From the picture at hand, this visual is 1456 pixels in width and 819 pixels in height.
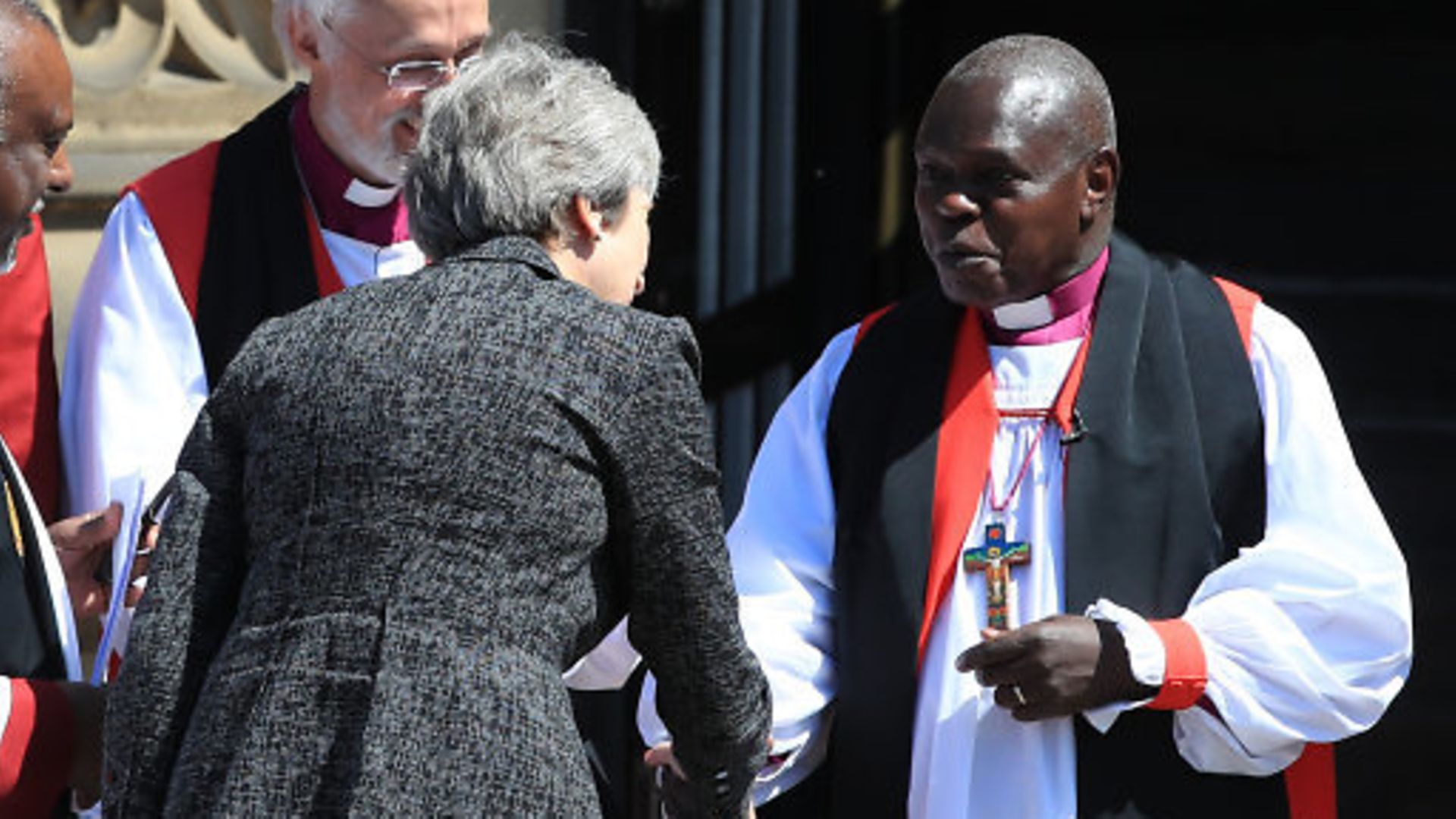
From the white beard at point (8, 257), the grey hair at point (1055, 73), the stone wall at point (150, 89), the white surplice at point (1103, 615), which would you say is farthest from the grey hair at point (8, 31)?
the stone wall at point (150, 89)

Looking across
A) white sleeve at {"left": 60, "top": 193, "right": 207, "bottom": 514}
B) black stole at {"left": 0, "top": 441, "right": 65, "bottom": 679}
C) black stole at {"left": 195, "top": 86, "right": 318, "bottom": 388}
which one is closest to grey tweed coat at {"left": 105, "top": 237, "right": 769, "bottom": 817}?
black stole at {"left": 0, "top": 441, "right": 65, "bottom": 679}

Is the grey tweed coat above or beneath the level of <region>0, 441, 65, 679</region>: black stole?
above

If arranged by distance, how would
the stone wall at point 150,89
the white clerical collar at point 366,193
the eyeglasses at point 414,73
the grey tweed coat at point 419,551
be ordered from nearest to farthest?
the grey tweed coat at point 419,551 < the eyeglasses at point 414,73 < the white clerical collar at point 366,193 < the stone wall at point 150,89

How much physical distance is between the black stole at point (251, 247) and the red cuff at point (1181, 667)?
4.85 feet

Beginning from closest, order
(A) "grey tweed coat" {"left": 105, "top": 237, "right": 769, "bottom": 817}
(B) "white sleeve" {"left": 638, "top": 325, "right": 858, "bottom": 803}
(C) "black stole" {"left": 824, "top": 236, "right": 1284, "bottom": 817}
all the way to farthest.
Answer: (A) "grey tweed coat" {"left": 105, "top": 237, "right": 769, "bottom": 817}, (C) "black stole" {"left": 824, "top": 236, "right": 1284, "bottom": 817}, (B) "white sleeve" {"left": 638, "top": 325, "right": 858, "bottom": 803}

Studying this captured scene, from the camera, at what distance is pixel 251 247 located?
14.6ft

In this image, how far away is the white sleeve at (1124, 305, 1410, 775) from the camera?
3791 mm

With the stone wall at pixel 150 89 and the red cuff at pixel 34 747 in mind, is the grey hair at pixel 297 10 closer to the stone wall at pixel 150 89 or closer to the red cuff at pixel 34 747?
the stone wall at pixel 150 89

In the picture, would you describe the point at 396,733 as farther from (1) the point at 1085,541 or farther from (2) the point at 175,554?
(1) the point at 1085,541

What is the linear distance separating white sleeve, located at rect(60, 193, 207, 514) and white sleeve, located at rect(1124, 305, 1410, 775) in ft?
4.89

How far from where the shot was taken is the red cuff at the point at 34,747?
346 cm

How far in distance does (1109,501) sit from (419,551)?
Answer: 120 centimetres

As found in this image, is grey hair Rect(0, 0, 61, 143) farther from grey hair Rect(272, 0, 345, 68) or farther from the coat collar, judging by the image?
A: the coat collar

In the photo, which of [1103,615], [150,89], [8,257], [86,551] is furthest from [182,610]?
[150,89]
